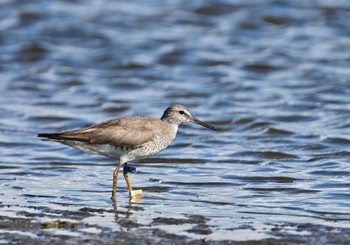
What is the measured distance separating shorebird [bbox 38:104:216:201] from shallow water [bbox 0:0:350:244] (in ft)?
1.55

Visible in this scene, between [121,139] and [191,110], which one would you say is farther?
[191,110]

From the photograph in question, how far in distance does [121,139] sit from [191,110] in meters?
5.85

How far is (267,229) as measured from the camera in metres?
7.93

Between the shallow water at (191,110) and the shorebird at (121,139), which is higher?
the shorebird at (121,139)

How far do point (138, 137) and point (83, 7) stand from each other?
14.8 m

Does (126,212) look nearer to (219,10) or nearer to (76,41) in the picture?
(76,41)

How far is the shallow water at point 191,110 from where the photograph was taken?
838cm

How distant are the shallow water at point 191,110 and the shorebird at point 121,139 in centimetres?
47

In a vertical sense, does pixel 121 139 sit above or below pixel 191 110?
above

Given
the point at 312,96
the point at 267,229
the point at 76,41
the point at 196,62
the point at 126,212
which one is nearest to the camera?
the point at 267,229

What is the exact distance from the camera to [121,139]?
991 centimetres

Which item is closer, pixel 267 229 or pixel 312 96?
pixel 267 229

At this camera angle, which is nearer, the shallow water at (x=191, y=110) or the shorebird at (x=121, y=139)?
the shallow water at (x=191, y=110)

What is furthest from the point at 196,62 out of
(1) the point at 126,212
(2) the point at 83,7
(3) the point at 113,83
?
(1) the point at 126,212
